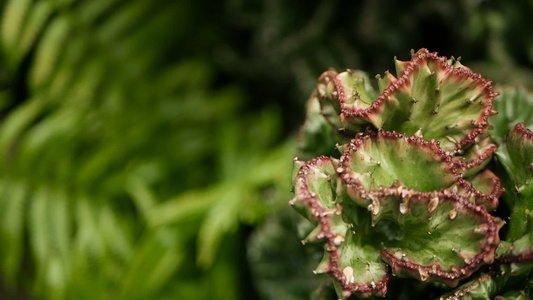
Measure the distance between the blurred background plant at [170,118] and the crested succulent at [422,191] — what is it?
708 mm

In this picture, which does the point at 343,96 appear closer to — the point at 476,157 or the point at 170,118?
the point at 476,157

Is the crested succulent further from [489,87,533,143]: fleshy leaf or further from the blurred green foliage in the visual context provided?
the blurred green foliage

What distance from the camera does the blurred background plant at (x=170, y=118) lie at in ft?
4.46

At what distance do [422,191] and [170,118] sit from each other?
53.3 inches

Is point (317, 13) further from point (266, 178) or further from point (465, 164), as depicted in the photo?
point (465, 164)

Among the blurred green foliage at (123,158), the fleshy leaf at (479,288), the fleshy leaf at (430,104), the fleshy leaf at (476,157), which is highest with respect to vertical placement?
the blurred green foliage at (123,158)

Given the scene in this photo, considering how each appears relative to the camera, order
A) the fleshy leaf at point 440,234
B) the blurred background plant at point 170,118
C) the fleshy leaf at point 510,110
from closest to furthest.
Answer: the fleshy leaf at point 440,234 < the fleshy leaf at point 510,110 < the blurred background plant at point 170,118

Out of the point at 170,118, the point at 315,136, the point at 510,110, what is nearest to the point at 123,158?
the point at 170,118

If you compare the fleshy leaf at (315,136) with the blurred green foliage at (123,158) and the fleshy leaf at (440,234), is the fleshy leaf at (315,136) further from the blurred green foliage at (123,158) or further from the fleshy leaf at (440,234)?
the blurred green foliage at (123,158)

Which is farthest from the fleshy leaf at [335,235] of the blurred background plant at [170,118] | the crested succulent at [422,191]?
the blurred background plant at [170,118]

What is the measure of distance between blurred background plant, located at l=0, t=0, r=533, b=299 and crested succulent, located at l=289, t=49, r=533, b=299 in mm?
708

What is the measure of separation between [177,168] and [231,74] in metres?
0.37

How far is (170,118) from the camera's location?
5.63 feet

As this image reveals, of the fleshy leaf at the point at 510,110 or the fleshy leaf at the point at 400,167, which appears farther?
the fleshy leaf at the point at 510,110
